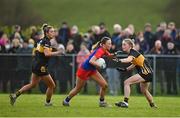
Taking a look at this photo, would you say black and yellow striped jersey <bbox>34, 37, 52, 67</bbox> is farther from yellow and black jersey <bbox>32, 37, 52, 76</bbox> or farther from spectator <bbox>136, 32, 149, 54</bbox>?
spectator <bbox>136, 32, 149, 54</bbox>

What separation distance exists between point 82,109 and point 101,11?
5078 centimetres

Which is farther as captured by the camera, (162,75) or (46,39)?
(162,75)

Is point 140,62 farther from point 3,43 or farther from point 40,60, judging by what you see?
point 3,43

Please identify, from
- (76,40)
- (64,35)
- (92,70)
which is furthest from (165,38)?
(92,70)

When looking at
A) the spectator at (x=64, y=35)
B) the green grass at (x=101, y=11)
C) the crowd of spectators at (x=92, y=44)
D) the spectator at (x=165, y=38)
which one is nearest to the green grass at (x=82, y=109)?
the crowd of spectators at (x=92, y=44)

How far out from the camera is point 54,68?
30.9 metres

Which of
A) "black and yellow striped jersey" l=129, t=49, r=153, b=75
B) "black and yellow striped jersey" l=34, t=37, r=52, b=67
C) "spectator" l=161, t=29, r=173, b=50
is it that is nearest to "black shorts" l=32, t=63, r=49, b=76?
"black and yellow striped jersey" l=34, t=37, r=52, b=67

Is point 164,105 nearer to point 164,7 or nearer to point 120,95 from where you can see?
point 120,95

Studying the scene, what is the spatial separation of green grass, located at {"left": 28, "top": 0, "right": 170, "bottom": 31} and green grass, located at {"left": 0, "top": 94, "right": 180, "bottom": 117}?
142 ft

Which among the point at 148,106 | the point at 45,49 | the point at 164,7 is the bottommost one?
the point at 148,106

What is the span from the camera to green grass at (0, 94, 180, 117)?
805 inches

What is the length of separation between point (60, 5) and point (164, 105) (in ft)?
167

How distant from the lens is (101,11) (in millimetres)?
72438

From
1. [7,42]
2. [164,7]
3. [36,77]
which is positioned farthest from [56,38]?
[164,7]
